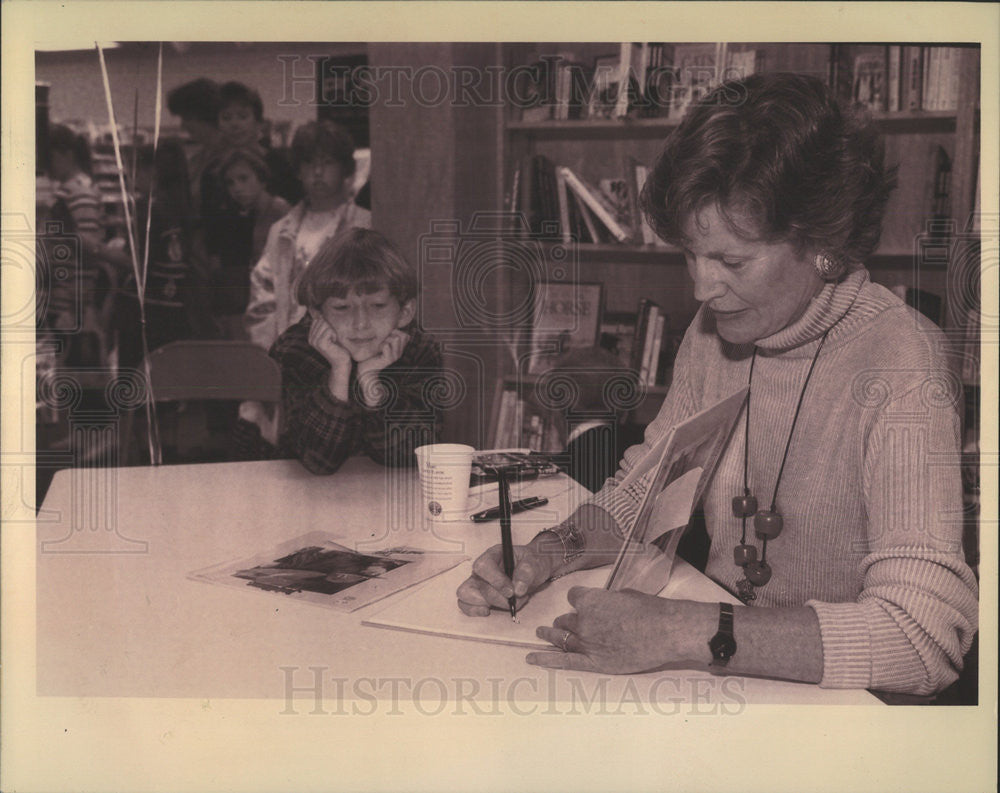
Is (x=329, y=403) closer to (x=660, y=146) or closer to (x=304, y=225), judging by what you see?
(x=304, y=225)

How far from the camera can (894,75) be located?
4.97 ft

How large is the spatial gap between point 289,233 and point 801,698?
117 centimetres

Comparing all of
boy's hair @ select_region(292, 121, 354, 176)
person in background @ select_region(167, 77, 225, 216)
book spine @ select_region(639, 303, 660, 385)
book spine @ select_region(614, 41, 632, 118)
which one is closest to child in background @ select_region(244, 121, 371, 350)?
boy's hair @ select_region(292, 121, 354, 176)

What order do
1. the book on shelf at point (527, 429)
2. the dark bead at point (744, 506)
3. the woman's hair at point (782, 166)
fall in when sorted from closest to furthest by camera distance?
the woman's hair at point (782, 166) < the dark bead at point (744, 506) < the book on shelf at point (527, 429)

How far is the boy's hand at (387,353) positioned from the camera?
1592 millimetres

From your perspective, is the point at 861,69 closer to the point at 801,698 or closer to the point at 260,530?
the point at 801,698

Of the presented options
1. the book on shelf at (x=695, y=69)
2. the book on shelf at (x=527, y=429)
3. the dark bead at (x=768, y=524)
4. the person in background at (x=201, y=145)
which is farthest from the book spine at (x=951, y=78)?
the person in background at (x=201, y=145)

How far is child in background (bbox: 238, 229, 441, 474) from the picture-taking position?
5.21 ft

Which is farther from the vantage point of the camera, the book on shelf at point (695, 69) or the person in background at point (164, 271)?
the person in background at point (164, 271)

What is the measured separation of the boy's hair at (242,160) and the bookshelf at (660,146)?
454 millimetres

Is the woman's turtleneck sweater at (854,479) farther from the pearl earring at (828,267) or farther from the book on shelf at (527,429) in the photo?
the book on shelf at (527,429)

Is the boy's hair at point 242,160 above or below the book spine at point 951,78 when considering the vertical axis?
below

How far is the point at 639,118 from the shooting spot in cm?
178

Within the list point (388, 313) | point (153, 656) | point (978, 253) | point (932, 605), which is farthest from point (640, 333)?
point (153, 656)
